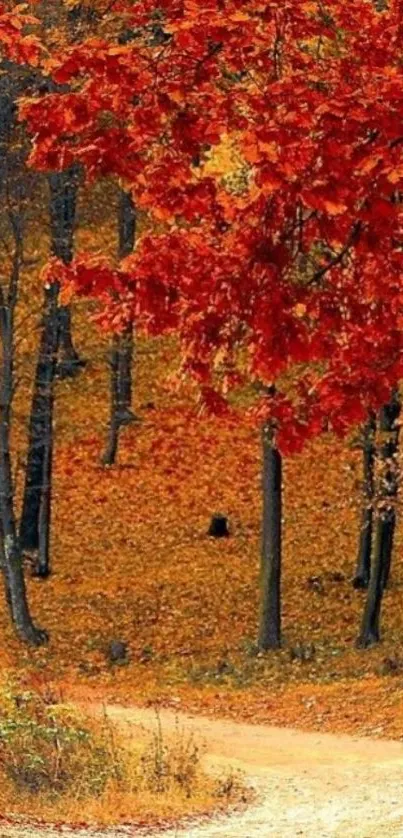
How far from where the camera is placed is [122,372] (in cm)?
3922

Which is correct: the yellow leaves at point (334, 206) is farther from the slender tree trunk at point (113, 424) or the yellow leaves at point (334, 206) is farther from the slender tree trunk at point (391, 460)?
the slender tree trunk at point (113, 424)

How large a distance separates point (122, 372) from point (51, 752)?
23.8m

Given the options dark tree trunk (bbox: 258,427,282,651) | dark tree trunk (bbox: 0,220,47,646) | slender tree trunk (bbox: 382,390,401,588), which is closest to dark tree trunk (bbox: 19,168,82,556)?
dark tree trunk (bbox: 0,220,47,646)

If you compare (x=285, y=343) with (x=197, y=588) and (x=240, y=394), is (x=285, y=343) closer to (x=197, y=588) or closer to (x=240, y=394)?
(x=197, y=588)

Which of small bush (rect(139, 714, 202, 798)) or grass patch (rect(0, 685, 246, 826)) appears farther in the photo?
small bush (rect(139, 714, 202, 798))

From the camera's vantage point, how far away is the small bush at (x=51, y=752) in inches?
599

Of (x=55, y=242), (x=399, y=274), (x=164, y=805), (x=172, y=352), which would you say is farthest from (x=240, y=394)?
(x=399, y=274)

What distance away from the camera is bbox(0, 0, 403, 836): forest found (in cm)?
791

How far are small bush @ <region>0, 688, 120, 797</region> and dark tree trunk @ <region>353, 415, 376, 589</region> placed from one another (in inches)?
407

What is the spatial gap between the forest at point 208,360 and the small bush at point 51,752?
87 centimetres

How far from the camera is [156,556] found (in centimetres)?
3123

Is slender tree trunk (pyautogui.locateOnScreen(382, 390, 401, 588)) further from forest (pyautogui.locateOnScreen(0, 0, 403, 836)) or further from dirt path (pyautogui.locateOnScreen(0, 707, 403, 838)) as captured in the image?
dirt path (pyautogui.locateOnScreen(0, 707, 403, 838))

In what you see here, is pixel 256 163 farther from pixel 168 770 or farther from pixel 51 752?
pixel 168 770

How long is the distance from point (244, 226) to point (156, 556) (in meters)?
23.1
